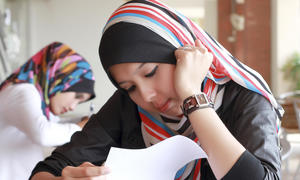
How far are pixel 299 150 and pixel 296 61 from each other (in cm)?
306

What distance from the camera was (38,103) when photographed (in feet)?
5.62

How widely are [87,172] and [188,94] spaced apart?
24 centimetres

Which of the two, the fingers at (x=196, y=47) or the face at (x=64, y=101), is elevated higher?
the fingers at (x=196, y=47)

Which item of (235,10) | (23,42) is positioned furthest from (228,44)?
(23,42)

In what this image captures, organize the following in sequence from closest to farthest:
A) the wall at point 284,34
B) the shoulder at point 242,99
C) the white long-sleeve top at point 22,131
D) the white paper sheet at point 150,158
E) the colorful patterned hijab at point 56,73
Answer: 1. the white paper sheet at point 150,158
2. the shoulder at point 242,99
3. the white long-sleeve top at point 22,131
4. the colorful patterned hijab at point 56,73
5. the wall at point 284,34

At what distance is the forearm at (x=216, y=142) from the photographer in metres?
0.71

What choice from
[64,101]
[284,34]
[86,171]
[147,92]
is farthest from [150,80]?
[284,34]

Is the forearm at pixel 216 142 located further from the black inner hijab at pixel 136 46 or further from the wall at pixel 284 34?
the wall at pixel 284 34

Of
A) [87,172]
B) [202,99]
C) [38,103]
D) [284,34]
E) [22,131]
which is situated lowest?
[284,34]

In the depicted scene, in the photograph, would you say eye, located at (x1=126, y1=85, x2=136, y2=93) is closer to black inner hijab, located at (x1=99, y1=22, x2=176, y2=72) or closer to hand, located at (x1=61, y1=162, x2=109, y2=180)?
black inner hijab, located at (x1=99, y1=22, x2=176, y2=72)

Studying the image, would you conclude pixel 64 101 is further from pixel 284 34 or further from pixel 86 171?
pixel 284 34

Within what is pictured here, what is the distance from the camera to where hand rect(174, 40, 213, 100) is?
79 cm

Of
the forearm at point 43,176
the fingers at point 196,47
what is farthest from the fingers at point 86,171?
the fingers at point 196,47

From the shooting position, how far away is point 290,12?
291 inches
